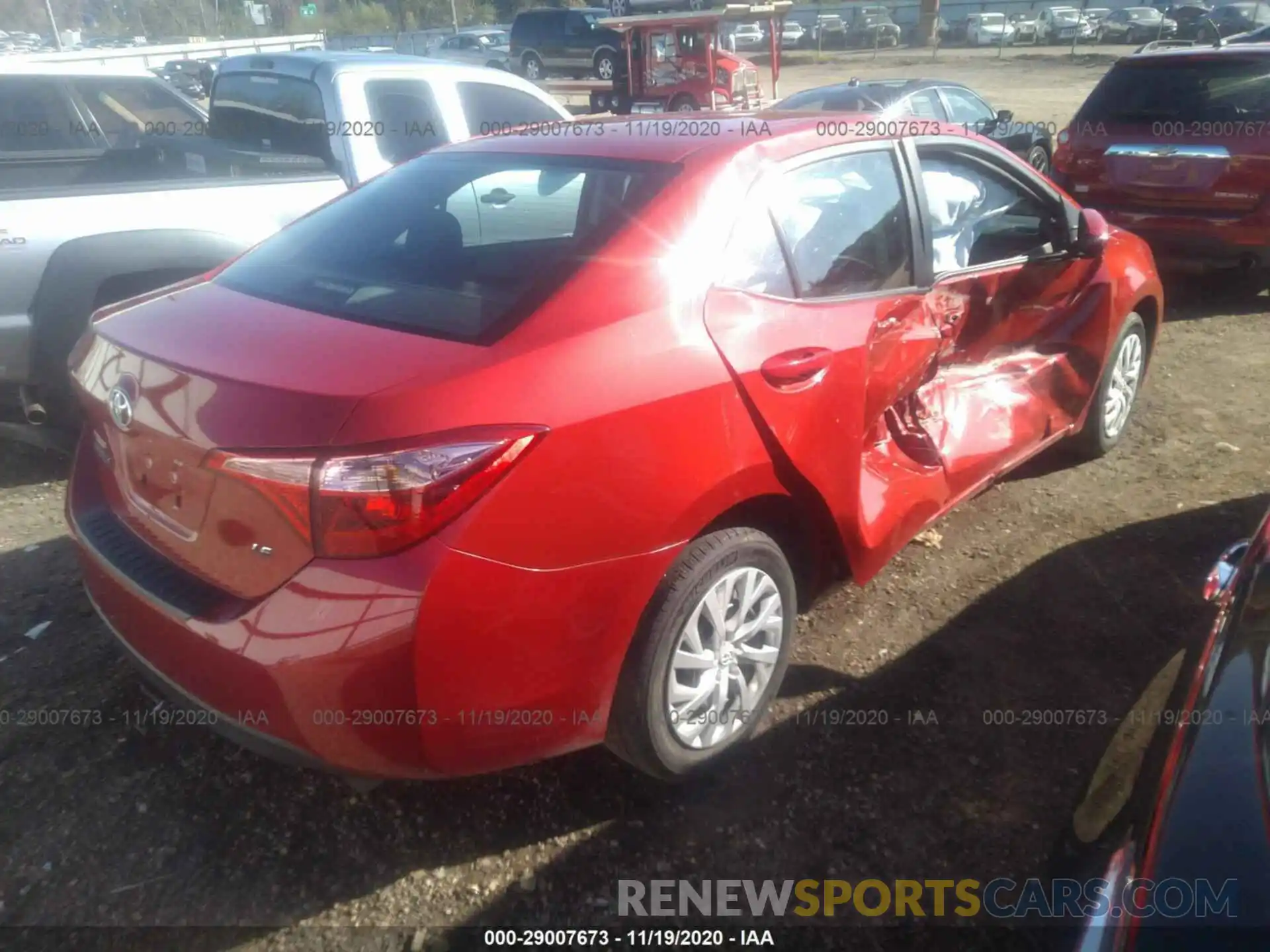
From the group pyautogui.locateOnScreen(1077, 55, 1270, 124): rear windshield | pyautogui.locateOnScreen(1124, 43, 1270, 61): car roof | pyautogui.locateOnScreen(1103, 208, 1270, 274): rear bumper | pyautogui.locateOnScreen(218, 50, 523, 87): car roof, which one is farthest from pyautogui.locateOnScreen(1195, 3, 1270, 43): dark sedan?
pyautogui.locateOnScreen(218, 50, 523, 87): car roof

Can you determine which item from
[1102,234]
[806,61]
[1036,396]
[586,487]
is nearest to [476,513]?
[586,487]

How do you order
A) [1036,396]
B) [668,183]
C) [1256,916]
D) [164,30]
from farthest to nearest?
1. [164,30]
2. [1036,396]
3. [668,183]
4. [1256,916]

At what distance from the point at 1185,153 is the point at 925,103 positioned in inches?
173

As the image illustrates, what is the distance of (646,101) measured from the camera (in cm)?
2248

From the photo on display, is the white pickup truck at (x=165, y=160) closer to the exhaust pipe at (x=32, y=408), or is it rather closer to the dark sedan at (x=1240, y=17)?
the exhaust pipe at (x=32, y=408)

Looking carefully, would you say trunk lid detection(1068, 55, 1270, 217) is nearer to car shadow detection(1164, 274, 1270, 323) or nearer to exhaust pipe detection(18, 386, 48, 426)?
car shadow detection(1164, 274, 1270, 323)

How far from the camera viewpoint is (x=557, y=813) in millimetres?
2514

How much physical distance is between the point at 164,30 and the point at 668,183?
59.1 m

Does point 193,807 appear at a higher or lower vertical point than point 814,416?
lower

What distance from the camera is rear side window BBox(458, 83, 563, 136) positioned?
5680mm

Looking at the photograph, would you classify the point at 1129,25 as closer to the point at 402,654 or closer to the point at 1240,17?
the point at 1240,17

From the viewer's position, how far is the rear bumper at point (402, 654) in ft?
6.08

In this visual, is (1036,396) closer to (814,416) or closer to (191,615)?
(814,416)

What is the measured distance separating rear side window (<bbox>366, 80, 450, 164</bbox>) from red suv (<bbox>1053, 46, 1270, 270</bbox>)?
15.4 ft
